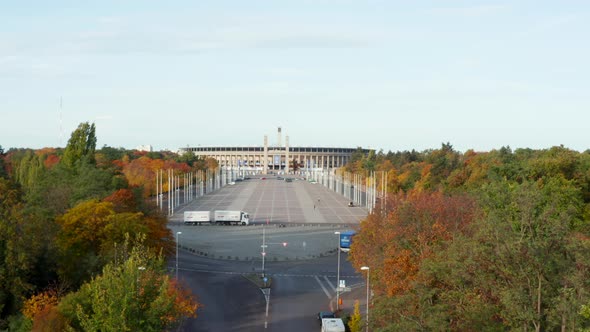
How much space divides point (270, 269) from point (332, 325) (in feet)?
60.9

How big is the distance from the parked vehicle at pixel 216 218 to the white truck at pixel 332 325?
4531cm

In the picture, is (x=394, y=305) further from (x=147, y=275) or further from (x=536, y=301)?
(x=147, y=275)

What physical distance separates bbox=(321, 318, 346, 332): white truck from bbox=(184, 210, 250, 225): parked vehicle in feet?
149

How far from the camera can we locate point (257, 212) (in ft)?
298

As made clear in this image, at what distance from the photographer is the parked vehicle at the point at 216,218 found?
249 ft

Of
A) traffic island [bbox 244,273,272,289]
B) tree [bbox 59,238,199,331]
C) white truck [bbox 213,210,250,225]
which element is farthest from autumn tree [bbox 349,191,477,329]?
white truck [bbox 213,210,250,225]

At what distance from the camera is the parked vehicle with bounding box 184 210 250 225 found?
249 ft

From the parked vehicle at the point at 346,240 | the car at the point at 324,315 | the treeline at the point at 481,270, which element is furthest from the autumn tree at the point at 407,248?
the parked vehicle at the point at 346,240

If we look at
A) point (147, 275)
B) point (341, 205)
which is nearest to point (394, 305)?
point (147, 275)

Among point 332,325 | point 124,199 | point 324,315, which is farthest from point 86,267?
point 124,199

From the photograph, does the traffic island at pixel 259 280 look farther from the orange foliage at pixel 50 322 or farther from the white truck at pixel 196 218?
the white truck at pixel 196 218

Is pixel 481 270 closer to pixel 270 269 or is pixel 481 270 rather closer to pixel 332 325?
pixel 332 325

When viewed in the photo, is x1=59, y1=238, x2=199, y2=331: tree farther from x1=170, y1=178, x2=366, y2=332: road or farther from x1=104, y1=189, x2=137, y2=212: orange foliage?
x1=104, y1=189, x2=137, y2=212: orange foliage

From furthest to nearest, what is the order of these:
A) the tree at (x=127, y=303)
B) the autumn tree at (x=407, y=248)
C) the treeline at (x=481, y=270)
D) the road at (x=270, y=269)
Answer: the road at (x=270, y=269), the autumn tree at (x=407, y=248), the tree at (x=127, y=303), the treeline at (x=481, y=270)
